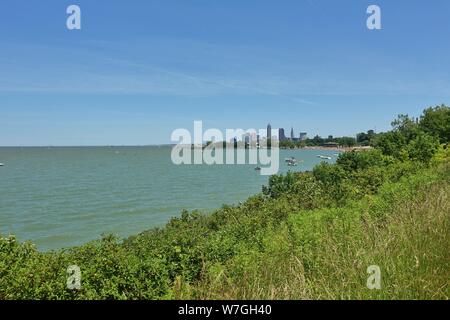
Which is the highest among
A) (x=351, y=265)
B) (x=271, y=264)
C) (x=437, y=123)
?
(x=437, y=123)

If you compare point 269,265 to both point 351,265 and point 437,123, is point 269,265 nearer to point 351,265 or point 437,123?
point 351,265

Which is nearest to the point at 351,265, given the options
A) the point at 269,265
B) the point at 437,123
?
the point at 269,265

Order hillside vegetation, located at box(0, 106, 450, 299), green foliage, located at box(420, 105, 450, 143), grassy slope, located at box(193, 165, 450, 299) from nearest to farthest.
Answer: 1. grassy slope, located at box(193, 165, 450, 299)
2. hillside vegetation, located at box(0, 106, 450, 299)
3. green foliage, located at box(420, 105, 450, 143)

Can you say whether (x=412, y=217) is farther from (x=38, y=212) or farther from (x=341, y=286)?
(x=38, y=212)

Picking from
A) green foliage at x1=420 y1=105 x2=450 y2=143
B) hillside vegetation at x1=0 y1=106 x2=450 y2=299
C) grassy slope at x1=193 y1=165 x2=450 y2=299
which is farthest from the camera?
green foliage at x1=420 y1=105 x2=450 y2=143

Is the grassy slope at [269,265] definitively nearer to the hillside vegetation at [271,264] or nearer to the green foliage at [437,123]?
the hillside vegetation at [271,264]

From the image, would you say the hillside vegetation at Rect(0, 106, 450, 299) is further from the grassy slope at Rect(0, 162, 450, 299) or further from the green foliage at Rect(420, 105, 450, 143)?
the green foliage at Rect(420, 105, 450, 143)

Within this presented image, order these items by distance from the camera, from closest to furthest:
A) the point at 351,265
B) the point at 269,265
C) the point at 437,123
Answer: the point at 351,265 < the point at 269,265 < the point at 437,123

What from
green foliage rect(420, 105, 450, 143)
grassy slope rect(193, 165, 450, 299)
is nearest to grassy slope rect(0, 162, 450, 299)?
grassy slope rect(193, 165, 450, 299)

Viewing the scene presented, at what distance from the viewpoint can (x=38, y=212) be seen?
27.9 metres

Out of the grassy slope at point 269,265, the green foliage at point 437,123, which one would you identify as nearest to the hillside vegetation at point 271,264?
the grassy slope at point 269,265

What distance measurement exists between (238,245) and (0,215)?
2634cm
